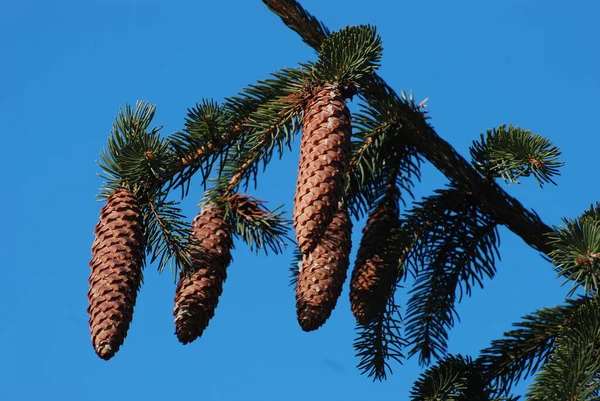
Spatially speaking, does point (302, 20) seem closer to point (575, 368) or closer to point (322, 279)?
point (322, 279)

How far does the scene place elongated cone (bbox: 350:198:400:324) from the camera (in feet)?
11.0

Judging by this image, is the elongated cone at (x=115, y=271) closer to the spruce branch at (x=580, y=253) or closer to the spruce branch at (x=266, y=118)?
the spruce branch at (x=266, y=118)

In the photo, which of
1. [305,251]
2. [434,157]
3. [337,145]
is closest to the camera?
[305,251]

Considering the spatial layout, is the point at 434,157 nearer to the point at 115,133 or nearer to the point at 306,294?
the point at 306,294

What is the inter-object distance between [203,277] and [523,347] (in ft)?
3.52

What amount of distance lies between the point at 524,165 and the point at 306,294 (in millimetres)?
845

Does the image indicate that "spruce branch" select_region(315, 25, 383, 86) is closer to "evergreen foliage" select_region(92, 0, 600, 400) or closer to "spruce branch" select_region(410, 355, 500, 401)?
"evergreen foliage" select_region(92, 0, 600, 400)

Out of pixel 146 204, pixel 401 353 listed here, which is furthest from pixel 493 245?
→ pixel 146 204

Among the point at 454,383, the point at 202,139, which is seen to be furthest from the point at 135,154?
the point at 454,383

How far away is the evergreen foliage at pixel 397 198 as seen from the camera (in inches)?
115

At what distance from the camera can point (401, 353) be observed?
3.43 metres

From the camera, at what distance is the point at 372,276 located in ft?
11.0

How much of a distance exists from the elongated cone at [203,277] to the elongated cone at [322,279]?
26cm

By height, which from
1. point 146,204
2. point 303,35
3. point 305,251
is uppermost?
point 303,35
